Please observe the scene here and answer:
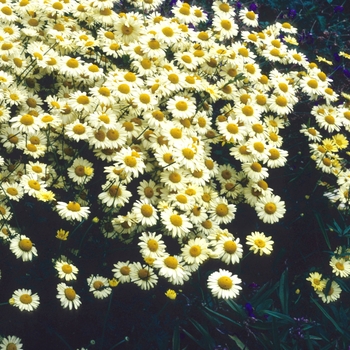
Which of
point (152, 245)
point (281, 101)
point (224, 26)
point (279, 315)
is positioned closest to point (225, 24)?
point (224, 26)

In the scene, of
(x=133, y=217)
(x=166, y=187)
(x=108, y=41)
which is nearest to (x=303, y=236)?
(x=166, y=187)

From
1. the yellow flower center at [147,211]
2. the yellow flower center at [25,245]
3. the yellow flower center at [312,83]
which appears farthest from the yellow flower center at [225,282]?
the yellow flower center at [312,83]

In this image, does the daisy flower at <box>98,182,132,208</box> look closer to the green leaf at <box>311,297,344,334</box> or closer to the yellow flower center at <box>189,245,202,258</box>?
the yellow flower center at <box>189,245,202,258</box>

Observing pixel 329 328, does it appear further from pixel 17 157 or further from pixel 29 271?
pixel 17 157

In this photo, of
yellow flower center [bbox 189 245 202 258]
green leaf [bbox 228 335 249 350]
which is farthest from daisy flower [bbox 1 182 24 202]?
green leaf [bbox 228 335 249 350]

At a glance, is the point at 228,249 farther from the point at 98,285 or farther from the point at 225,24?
the point at 225,24

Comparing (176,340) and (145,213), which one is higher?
(145,213)

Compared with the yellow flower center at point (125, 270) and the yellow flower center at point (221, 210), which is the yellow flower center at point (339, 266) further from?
the yellow flower center at point (125, 270)
